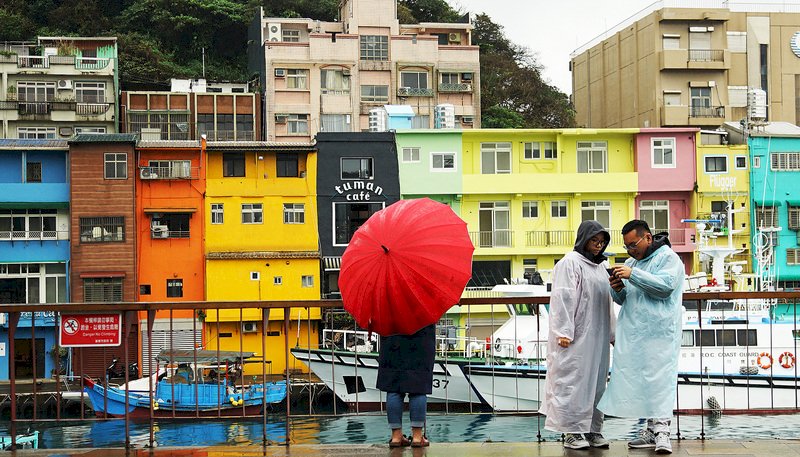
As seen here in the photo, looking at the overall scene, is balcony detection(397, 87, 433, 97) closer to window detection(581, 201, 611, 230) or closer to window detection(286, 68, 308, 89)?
window detection(286, 68, 308, 89)

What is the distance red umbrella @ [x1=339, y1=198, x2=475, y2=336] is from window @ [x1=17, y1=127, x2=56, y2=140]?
36.5 m

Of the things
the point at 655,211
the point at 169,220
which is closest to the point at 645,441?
the point at 169,220

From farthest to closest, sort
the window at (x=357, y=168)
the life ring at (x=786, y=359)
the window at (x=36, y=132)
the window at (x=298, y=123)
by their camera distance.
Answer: the window at (x=298, y=123) → the window at (x=36, y=132) → the window at (x=357, y=168) → the life ring at (x=786, y=359)

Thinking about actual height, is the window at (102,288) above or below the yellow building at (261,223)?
below

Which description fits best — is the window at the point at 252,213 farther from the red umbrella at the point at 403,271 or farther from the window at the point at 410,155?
the red umbrella at the point at 403,271

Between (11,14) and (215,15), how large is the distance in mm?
8530

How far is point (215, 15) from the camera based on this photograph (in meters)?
49.4

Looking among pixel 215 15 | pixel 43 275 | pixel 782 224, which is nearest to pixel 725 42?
pixel 782 224

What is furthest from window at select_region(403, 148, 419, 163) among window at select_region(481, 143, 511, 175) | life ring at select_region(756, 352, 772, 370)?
life ring at select_region(756, 352, 772, 370)

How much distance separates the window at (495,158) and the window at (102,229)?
12.4m

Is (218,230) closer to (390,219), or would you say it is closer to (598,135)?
(598,135)

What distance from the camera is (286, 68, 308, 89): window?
44594 mm

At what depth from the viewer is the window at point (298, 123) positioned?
146 ft

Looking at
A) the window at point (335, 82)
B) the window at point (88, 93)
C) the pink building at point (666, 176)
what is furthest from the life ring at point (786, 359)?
the window at point (88, 93)
